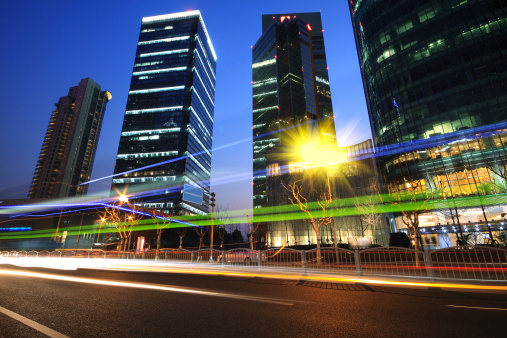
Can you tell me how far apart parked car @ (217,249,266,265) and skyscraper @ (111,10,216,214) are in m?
93.6

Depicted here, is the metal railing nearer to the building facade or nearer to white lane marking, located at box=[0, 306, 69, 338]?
white lane marking, located at box=[0, 306, 69, 338]

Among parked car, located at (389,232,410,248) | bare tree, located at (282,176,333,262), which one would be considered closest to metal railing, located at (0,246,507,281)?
bare tree, located at (282,176,333,262)

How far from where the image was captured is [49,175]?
14625 cm

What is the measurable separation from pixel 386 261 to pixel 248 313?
959 centimetres

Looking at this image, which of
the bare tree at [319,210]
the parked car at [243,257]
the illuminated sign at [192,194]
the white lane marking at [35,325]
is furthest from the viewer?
the illuminated sign at [192,194]

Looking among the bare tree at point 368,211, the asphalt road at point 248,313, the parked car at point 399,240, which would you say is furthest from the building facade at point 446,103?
the asphalt road at point 248,313

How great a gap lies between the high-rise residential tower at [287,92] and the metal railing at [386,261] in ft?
261

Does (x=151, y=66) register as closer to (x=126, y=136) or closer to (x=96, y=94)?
(x=126, y=136)

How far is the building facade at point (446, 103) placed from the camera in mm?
32303

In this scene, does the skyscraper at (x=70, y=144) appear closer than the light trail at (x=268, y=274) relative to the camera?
No

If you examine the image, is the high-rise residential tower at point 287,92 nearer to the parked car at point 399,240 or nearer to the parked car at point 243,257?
the parked car at point 399,240

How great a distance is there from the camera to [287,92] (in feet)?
341

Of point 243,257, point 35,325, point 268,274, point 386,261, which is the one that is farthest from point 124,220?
point 386,261

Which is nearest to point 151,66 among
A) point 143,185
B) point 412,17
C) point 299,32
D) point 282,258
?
point 143,185
